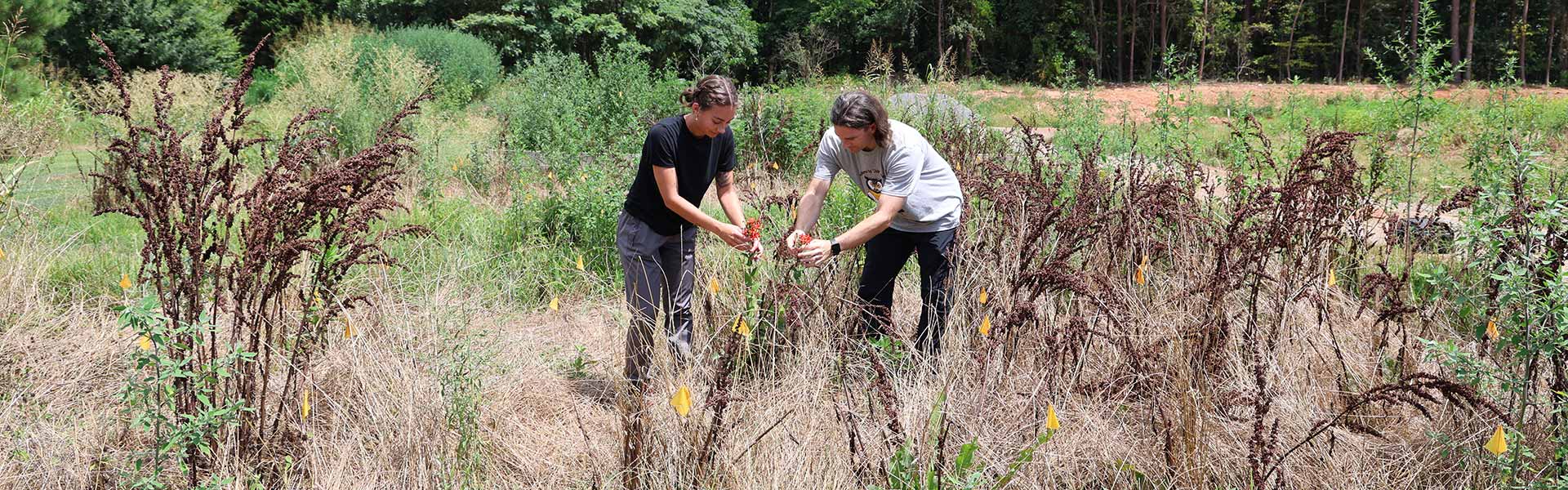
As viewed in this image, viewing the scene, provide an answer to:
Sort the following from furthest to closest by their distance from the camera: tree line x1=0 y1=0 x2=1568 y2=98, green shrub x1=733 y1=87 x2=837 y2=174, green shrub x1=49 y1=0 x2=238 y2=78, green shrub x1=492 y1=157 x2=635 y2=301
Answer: tree line x1=0 y1=0 x2=1568 y2=98 < green shrub x1=49 y1=0 x2=238 y2=78 < green shrub x1=733 y1=87 x2=837 y2=174 < green shrub x1=492 y1=157 x2=635 y2=301

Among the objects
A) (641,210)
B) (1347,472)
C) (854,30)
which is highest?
(854,30)

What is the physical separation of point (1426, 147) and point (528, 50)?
21344 millimetres

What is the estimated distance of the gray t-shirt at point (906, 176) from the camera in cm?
327

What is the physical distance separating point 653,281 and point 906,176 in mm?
966

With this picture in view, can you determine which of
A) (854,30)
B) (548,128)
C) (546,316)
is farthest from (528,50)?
(546,316)

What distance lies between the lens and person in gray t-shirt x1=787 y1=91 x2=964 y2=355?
10.4 ft

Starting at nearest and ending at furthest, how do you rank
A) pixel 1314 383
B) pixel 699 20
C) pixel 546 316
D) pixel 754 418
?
pixel 754 418 < pixel 1314 383 < pixel 546 316 < pixel 699 20

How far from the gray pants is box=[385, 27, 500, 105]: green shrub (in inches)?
479

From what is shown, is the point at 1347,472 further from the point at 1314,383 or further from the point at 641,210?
the point at 641,210

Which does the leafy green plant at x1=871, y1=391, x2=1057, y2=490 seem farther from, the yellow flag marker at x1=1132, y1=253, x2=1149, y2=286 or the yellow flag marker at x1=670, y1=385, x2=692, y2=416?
the yellow flag marker at x1=1132, y1=253, x2=1149, y2=286

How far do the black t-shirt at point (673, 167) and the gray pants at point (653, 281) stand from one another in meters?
0.04

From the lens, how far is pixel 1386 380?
2.89 metres

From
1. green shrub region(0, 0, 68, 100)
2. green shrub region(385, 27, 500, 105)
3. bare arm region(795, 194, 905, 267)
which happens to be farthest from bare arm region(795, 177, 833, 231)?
green shrub region(385, 27, 500, 105)

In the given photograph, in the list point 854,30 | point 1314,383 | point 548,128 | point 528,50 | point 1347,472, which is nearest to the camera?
point 1347,472
